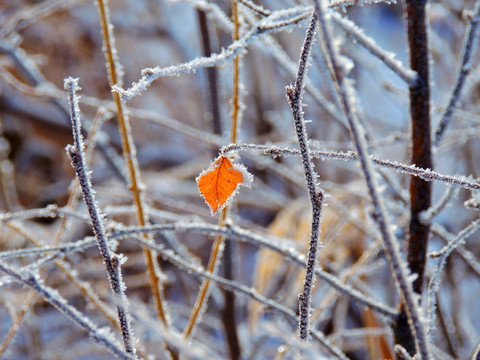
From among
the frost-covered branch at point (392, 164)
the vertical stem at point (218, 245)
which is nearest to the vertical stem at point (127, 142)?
the vertical stem at point (218, 245)

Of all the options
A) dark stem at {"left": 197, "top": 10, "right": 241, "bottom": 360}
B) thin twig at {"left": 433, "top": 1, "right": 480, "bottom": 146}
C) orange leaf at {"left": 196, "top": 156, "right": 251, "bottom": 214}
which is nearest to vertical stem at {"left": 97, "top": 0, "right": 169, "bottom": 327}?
orange leaf at {"left": 196, "top": 156, "right": 251, "bottom": 214}

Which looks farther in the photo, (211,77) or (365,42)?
(211,77)

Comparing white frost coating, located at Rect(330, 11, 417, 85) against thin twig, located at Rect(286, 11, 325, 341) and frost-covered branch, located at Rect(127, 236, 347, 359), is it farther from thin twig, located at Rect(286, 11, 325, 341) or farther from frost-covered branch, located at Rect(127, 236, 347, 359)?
frost-covered branch, located at Rect(127, 236, 347, 359)

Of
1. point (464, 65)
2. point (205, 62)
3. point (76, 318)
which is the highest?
point (464, 65)

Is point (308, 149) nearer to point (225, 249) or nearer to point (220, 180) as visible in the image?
point (220, 180)

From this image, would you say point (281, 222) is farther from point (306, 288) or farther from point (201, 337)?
point (306, 288)

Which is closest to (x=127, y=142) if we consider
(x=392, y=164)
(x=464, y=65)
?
(x=392, y=164)
